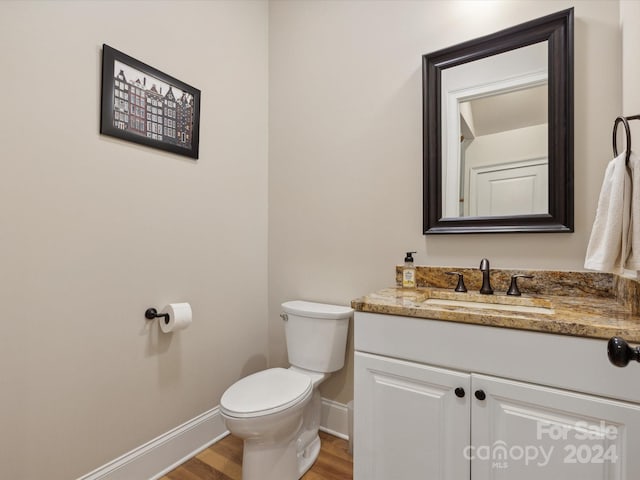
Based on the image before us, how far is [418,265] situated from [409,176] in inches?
18.3

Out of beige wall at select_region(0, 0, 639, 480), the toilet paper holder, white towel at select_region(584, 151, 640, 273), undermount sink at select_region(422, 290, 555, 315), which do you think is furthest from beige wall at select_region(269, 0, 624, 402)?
the toilet paper holder

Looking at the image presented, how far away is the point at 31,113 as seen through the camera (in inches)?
44.8

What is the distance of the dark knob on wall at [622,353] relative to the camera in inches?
23.5

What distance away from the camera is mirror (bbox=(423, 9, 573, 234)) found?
132cm

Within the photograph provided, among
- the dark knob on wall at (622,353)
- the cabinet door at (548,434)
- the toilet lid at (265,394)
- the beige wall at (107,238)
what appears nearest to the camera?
the dark knob on wall at (622,353)

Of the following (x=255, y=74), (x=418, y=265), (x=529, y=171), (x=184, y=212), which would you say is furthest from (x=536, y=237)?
(x=255, y=74)

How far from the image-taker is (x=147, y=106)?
1475 millimetres

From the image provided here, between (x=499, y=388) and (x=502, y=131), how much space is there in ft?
3.63

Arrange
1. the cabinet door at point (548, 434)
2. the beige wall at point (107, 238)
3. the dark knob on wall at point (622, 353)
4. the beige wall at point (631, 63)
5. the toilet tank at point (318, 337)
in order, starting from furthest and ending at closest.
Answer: the toilet tank at point (318, 337) → the beige wall at point (107, 238) → the beige wall at point (631, 63) → the cabinet door at point (548, 434) → the dark knob on wall at point (622, 353)

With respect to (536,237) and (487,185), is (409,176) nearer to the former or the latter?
(487,185)

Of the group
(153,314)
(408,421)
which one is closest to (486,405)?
(408,421)

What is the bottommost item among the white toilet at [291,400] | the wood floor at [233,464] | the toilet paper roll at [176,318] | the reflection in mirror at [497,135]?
the wood floor at [233,464]

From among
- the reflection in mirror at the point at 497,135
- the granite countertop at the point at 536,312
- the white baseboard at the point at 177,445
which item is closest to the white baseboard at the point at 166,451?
the white baseboard at the point at 177,445

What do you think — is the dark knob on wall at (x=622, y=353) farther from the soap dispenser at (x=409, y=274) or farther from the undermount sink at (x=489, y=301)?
the soap dispenser at (x=409, y=274)
